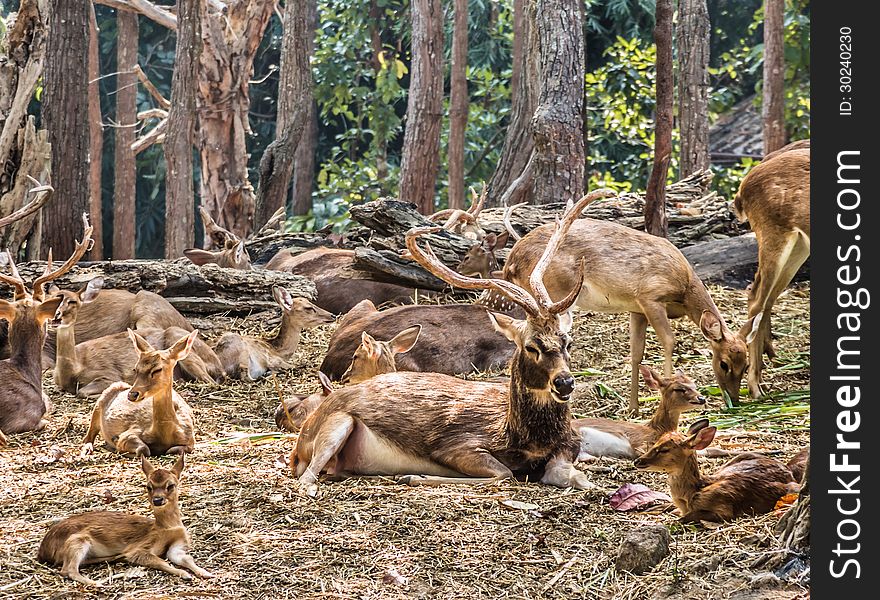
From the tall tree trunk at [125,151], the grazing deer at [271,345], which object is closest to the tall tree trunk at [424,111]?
the tall tree trunk at [125,151]

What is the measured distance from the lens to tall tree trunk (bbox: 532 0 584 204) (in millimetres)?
10961

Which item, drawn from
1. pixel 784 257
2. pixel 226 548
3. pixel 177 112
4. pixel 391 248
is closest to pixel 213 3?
pixel 177 112

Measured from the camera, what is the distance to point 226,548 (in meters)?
4.15

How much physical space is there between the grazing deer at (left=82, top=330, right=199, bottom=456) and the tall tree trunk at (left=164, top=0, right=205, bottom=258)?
261 inches

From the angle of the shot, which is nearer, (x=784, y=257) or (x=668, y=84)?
(x=784, y=257)

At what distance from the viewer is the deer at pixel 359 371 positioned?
629 centimetres

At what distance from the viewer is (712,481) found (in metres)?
4.29

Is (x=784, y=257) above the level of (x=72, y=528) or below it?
above

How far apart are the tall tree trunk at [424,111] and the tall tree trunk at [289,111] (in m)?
1.42

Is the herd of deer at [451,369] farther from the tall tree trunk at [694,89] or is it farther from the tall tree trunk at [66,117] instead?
the tall tree trunk at [694,89]

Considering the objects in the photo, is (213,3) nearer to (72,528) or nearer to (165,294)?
(165,294)
